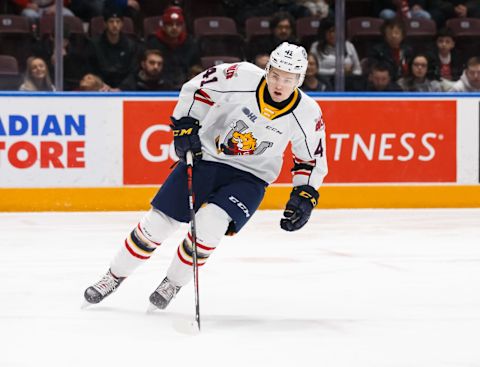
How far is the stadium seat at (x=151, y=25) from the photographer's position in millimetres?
8461

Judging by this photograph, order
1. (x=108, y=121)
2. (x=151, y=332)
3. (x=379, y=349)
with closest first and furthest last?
(x=379, y=349), (x=151, y=332), (x=108, y=121)

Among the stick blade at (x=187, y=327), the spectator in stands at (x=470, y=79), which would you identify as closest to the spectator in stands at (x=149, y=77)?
the spectator in stands at (x=470, y=79)

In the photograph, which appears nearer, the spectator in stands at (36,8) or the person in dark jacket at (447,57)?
the spectator in stands at (36,8)

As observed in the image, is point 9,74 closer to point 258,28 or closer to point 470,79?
point 258,28

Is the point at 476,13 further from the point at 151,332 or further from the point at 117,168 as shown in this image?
the point at 151,332

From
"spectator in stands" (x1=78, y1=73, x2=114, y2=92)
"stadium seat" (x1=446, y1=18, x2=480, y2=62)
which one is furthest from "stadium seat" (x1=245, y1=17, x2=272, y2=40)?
"stadium seat" (x1=446, y1=18, x2=480, y2=62)

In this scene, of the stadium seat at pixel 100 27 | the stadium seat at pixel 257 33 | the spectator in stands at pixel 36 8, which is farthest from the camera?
the stadium seat at pixel 257 33

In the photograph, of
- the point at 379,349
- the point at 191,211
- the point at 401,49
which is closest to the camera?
the point at 379,349

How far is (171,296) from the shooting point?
13.9 feet

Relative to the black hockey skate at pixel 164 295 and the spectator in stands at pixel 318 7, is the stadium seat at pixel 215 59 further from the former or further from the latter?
the black hockey skate at pixel 164 295

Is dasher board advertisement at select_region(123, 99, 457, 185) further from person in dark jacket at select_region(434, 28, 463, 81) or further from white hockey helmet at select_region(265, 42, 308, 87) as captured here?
white hockey helmet at select_region(265, 42, 308, 87)

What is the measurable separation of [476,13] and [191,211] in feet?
16.9

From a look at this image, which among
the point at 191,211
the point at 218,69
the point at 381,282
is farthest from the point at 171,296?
the point at 381,282

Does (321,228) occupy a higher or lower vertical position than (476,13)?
lower
